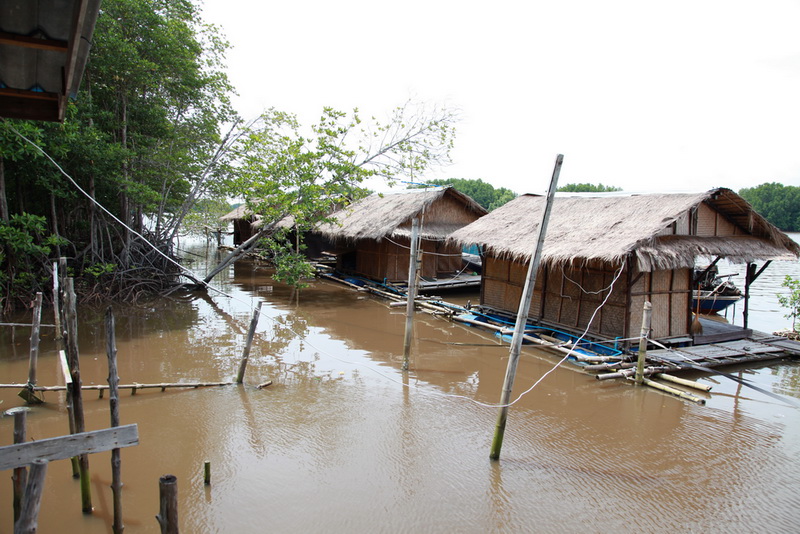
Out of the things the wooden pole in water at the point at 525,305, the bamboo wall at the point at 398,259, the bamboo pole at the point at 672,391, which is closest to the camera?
the wooden pole in water at the point at 525,305

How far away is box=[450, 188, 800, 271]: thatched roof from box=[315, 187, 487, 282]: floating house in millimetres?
4238

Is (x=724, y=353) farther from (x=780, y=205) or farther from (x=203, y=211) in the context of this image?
(x=780, y=205)

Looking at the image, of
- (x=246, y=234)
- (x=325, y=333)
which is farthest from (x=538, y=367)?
(x=246, y=234)

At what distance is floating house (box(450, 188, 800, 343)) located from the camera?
805 centimetres

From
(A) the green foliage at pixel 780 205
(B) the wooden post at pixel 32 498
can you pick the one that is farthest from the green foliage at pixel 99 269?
(A) the green foliage at pixel 780 205

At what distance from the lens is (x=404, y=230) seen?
Answer: 14359 mm

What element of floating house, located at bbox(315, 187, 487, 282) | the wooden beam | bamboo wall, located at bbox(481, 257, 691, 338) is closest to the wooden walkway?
bamboo wall, located at bbox(481, 257, 691, 338)

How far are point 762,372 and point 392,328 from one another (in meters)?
6.92

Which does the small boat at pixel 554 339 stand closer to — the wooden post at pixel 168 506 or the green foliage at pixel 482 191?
the wooden post at pixel 168 506

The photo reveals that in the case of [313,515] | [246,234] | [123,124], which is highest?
[123,124]

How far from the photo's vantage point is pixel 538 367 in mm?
8148

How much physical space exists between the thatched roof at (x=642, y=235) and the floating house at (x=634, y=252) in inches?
0.8

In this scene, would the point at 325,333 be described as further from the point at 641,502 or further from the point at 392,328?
the point at 641,502

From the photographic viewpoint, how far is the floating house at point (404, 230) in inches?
570
